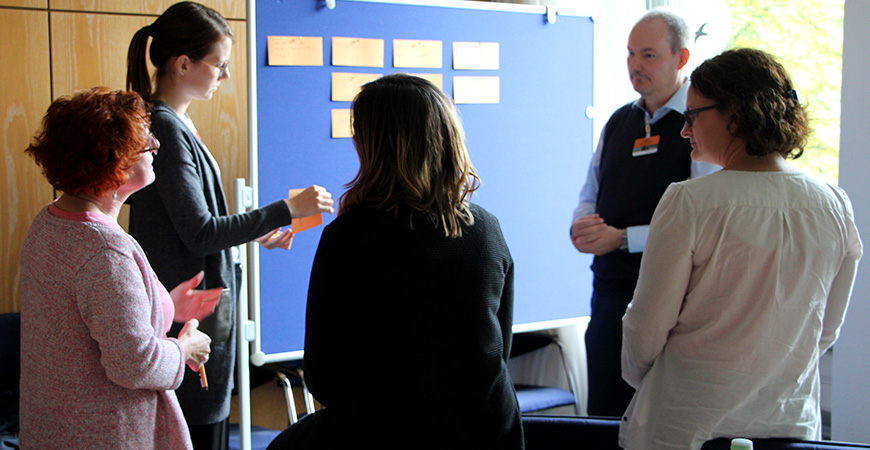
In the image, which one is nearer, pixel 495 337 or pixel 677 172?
pixel 495 337

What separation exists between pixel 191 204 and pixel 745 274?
138cm

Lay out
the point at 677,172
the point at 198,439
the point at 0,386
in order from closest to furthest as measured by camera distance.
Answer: the point at 198,439 < the point at 677,172 < the point at 0,386

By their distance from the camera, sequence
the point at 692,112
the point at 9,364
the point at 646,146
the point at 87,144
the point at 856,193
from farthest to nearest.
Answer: the point at 9,364 < the point at 646,146 < the point at 856,193 < the point at 692,112 < the point at 87,144

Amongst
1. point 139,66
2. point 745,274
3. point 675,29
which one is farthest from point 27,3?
point 745,274

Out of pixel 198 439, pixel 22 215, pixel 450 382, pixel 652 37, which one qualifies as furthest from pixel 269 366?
pixel 652 37

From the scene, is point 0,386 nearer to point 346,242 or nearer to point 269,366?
point 269,366

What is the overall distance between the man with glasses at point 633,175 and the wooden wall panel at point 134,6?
1616 mm

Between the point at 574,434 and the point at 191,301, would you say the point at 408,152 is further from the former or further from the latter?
the point at 574,434

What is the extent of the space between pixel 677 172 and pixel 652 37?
0.49 m

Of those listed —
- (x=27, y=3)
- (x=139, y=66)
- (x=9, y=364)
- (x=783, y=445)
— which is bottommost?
(x=9, y=364)

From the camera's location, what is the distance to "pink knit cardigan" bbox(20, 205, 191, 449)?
1249 mm

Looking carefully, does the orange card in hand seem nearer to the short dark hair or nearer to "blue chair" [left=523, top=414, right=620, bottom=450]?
"blue chair" [left=523, top=414, right=620, bottom=450]

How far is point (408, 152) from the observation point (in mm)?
1241

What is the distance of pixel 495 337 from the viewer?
129cm
